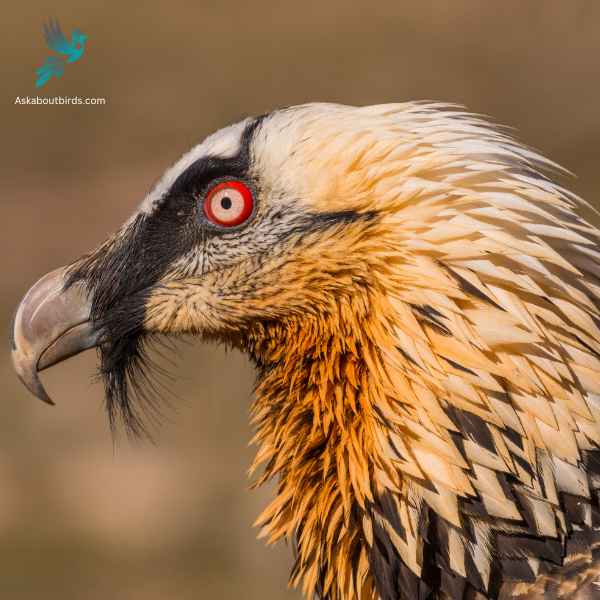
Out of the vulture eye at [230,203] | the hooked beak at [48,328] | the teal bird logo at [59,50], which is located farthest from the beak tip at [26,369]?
the teal bird logo at [59,50]

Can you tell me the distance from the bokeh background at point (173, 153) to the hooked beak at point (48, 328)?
12.0 feet

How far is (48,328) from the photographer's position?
10.3 ft

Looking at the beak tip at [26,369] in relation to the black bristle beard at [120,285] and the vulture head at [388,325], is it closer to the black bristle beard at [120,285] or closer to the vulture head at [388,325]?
the vulture head at [388,325]

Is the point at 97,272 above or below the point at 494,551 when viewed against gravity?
above

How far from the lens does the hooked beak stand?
313 centimetres

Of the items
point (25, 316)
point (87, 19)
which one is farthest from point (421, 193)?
point (87, 19)

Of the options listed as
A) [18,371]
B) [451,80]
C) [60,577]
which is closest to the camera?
[18,371]

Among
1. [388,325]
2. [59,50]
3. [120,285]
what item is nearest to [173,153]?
[59,50]

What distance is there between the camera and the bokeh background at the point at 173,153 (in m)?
7.03

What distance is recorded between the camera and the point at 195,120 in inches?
405

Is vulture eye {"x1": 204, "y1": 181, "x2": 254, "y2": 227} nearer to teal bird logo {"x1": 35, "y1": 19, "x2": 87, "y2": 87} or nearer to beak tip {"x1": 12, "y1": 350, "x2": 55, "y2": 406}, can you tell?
beak tip {"x1": 12, "y1": 350, "x2": 55, "y2": 406}

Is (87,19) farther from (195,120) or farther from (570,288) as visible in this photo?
(570,288)

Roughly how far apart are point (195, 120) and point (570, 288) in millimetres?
7945

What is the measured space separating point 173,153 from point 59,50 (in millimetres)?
1818
